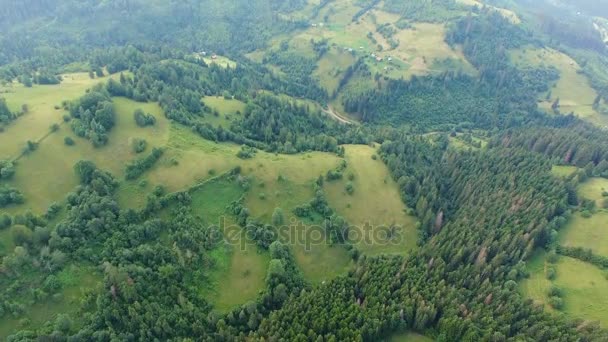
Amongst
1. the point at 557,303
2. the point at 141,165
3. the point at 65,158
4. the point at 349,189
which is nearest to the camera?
the point at 557,303

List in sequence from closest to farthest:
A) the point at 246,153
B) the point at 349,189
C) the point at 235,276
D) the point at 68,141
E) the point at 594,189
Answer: the point at 235,276, the point at 68,141, the point at 246,153, the point at 349,189, the point at 594,189

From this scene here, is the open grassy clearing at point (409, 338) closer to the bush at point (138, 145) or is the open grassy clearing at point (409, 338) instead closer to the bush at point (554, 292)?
the bush at point (554, 292)

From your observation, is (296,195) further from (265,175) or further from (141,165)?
(141,165)

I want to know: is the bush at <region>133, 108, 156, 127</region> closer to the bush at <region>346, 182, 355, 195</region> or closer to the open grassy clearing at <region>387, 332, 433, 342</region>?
the bush at <region>346, 182, 355, 195</region>

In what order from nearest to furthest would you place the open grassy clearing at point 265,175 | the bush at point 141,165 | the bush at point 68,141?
the open grassy clearing at point 265,175 < the bush at point 141,165 < the bush at point 68,141

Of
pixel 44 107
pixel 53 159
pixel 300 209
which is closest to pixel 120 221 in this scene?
pixel 53 159

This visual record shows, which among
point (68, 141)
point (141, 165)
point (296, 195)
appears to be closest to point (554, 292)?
point (296, 195)

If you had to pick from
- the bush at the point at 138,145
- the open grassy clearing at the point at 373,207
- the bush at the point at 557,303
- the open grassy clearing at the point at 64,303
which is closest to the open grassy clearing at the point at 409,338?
the open grassy clearing at the point at 373,207
